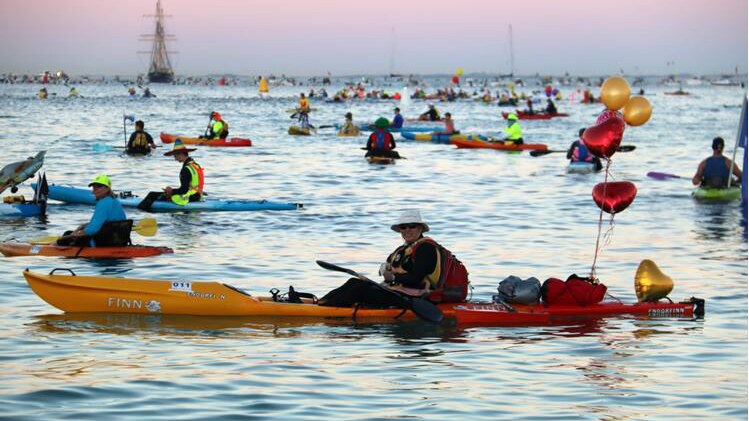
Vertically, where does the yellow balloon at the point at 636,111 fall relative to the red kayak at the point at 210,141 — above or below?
above

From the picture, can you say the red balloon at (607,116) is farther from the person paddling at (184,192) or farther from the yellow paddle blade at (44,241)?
the person paddling at (184,192)

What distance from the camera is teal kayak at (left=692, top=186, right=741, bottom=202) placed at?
25203 millimetres

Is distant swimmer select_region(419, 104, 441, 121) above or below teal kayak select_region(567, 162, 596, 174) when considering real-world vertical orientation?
above

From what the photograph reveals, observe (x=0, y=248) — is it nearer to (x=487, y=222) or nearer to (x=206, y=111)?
(x=487, y=222)

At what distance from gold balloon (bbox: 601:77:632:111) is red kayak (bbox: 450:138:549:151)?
26621 mm

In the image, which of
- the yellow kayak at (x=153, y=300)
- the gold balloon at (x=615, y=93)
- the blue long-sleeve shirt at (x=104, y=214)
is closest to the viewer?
the yellow kayak at (x=153, y=300)

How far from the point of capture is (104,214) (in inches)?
647

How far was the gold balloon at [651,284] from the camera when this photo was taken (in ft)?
44.4

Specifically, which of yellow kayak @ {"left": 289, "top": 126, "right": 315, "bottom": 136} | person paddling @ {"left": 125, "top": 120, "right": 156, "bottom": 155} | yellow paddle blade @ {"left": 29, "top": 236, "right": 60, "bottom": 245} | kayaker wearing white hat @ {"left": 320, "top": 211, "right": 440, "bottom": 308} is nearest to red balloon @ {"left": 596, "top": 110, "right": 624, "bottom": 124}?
kayaker wearing white hat @ {"left": 320, "top": 211, "right": 440, "bottom": 308}

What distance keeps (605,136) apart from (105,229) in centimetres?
705

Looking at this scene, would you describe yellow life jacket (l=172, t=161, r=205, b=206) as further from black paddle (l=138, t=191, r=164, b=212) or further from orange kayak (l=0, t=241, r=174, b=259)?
orange kayak (l=0, t=241, r=174, b=259)

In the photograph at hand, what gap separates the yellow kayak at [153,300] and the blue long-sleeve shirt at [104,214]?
11.3 ft

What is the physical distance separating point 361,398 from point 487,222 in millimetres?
13717

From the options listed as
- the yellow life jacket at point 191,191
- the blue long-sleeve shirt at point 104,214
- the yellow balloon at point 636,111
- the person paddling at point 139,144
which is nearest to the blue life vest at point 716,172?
the yellow balloon at point 636,111
